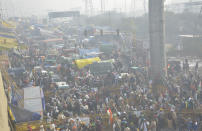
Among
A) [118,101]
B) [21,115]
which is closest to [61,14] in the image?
[118,101]

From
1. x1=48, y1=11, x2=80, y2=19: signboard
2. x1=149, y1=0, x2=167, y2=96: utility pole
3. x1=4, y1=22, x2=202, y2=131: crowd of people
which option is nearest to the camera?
x1=4, y1=22, x2=202, y2=131: crowd of people

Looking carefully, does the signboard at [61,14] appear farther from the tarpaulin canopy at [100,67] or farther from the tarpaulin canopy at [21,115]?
the tarpaulin canopy at [21,115]

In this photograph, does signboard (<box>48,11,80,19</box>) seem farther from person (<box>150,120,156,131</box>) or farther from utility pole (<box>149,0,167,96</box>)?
person (<box>150,120,156,131</box>)

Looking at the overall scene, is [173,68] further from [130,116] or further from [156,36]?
[130,116]

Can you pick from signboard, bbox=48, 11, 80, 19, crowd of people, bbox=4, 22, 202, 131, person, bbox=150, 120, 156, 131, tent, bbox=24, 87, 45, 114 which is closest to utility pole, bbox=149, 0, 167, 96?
crowd of people, bbox=4, 22, 202, 131

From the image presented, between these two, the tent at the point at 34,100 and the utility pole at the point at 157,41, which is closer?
the tent at the point at 34,100

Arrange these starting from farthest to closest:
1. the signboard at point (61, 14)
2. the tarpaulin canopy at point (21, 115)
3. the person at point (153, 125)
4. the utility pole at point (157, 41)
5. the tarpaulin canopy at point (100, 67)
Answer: the signboard at point (61, 14) < the tarpaulin canopy at point (100, 67) < the utility pole at point (157, 41) < the person at point (153, 125) < the tarpaulin canopy at point (21, 115)

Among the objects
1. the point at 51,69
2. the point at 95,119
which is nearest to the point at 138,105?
the point at 95,119

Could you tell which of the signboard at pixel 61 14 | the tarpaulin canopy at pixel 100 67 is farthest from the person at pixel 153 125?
the signboard at pixel 61 14

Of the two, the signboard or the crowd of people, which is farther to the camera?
the signboard
